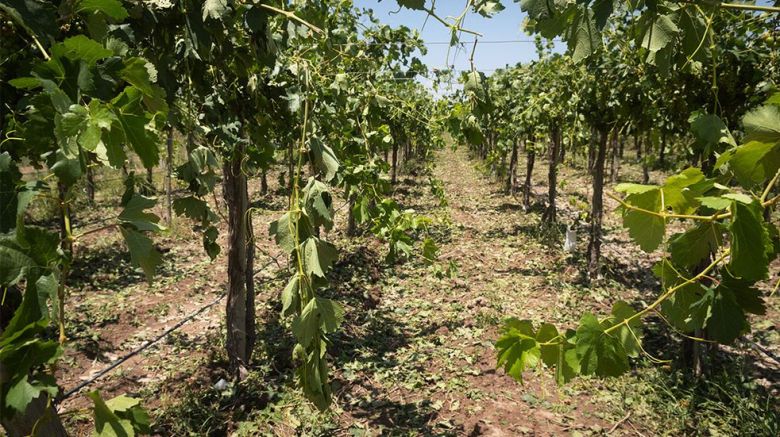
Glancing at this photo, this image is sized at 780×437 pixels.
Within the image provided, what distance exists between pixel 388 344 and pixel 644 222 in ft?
15.6

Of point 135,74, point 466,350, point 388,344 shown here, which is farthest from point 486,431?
point 135,74

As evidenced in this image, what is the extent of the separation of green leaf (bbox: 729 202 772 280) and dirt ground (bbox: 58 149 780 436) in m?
1.22

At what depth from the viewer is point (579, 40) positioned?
952 millimetres

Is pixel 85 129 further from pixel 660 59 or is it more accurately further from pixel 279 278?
pixel 279 278

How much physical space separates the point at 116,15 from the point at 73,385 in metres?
5.05

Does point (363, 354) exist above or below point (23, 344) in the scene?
below

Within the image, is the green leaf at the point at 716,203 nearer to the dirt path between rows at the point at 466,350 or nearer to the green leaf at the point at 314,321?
the green leaf at the point at 314,321

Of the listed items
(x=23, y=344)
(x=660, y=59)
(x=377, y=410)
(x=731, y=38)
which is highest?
(x=731, y=38)

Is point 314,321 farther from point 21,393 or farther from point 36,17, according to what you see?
point 36,17

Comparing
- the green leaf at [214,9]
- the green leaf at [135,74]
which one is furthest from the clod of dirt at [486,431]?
the green leaf at [135,74]

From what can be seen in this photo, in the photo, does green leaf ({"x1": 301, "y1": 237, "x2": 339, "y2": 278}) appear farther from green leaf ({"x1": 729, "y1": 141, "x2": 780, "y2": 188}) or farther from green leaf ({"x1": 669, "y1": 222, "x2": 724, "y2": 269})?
green leaf ({"x1": 729, "y1": 141, "x2": 780, "y2": 188})

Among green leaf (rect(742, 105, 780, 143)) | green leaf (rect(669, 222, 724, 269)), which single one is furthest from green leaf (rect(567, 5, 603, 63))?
green leaf (rect(669, 222, 724, 269))

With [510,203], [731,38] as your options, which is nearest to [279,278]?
[731,38]

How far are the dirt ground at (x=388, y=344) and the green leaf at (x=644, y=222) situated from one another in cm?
106
